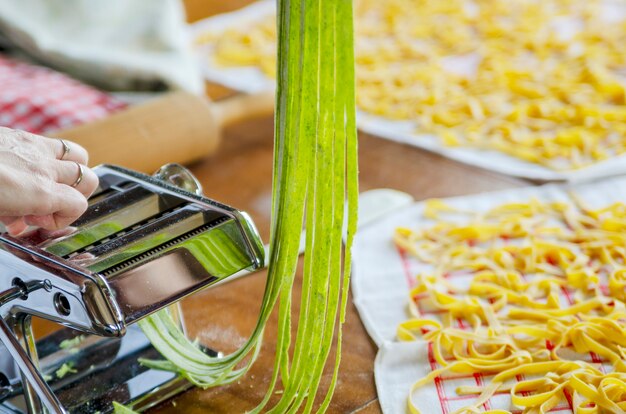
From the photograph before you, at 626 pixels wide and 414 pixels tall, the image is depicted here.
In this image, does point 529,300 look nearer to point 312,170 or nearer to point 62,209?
point 312,170

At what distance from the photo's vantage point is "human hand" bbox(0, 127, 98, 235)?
843mm

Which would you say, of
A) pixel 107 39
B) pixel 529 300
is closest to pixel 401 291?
pixel 529 300

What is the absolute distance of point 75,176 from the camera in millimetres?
915

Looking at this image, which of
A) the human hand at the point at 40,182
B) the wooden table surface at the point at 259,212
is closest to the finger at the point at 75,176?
the human hand at the point at 40,182

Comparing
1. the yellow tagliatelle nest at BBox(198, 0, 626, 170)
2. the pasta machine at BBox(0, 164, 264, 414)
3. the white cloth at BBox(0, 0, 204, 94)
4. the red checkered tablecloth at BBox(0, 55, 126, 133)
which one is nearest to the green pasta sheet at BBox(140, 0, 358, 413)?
the pasta machine at BBox(0, 164, 264, 414)

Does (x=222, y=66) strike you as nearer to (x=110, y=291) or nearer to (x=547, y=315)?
(x=547, y=315)

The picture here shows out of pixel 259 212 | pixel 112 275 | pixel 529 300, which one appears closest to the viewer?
pixel 112 275

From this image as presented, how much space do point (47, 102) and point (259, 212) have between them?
A: 21.2 inches

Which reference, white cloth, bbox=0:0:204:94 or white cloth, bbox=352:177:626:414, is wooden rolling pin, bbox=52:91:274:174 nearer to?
white cloth, bbox=0:0:204:94

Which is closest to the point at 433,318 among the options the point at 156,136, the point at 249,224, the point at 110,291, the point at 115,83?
the point at 249,224

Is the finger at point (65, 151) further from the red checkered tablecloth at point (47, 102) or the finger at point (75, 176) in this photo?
the red checkered tablecloth at point (47, 102)

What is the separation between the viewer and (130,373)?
3.48 ft

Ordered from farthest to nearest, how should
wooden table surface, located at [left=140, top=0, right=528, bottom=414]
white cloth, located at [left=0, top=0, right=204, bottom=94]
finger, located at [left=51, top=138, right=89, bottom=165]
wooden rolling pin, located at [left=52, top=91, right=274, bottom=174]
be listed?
white cloth, located at [left=0, top=0, right=204, bottom=94], wooden rolling pin, located at [left=52, top=91, right=274, bottom=174], wooden table surface, located at [left=140, top=0, right=528, bottom=414], finger, located at [left=51, top=138, right=89, bottom=165]

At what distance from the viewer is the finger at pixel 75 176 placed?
0.90m
